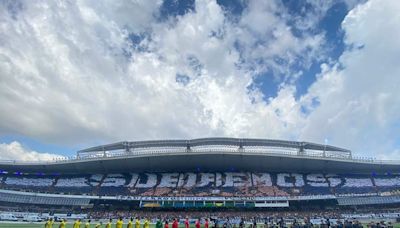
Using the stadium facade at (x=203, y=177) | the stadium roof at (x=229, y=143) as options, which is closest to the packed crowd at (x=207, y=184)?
the stadium facade at (x=203, y=177)

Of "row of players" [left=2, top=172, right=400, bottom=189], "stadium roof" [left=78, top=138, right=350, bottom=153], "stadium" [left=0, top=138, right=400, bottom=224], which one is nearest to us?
"stadium" [left=0, top=138, right=400, bottom=224]

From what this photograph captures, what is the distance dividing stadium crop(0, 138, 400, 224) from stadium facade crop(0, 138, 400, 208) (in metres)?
0.17

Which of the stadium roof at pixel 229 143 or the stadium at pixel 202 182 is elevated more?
the stadium roof at pixel 229 143

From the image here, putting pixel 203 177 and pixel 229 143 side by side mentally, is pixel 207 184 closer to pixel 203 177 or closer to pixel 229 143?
pixel 203 177

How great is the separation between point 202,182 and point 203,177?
2.41 m

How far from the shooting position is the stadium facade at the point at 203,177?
183 ft

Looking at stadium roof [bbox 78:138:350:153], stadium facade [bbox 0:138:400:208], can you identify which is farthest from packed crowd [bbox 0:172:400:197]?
stadium roof [bbox 78:138:350:153]

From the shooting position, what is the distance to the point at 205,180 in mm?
63438

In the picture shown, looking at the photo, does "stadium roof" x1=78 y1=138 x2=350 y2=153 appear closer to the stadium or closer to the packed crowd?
the stadium

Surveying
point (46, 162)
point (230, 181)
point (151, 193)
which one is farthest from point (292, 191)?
point (46, 162)

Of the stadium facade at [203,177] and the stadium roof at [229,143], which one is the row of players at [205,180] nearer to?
the stadium facade at [203,177]

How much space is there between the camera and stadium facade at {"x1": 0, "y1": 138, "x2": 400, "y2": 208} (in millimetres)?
55656

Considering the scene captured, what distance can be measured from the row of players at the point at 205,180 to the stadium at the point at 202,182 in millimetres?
197

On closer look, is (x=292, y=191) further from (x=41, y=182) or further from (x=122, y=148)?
(x=41, y=182)
